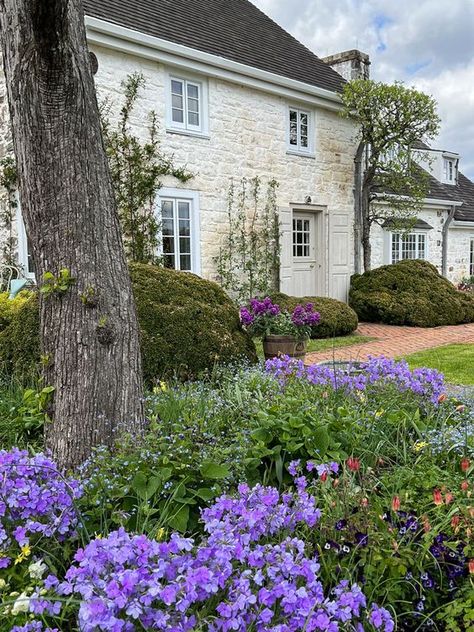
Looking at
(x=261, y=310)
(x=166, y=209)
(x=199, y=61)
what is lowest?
(x=261, y=310)

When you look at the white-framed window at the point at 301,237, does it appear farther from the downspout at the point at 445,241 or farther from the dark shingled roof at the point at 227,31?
→ the downspout at the point at 445,241

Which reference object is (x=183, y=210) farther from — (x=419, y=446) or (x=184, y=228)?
(x=419, y=446)

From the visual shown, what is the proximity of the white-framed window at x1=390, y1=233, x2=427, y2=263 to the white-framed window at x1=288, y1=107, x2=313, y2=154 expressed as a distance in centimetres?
459

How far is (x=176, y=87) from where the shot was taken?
10242mm

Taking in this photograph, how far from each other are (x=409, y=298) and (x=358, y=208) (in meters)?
2.99

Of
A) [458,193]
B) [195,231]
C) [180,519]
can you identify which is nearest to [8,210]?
[195,231]

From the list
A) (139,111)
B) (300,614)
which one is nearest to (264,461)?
(300,614)

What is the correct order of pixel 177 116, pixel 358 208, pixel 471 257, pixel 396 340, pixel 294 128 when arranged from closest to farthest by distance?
pixel 396 340
pixel 177 116
pixel 294 128
pixel 358 208
pixel 471 257

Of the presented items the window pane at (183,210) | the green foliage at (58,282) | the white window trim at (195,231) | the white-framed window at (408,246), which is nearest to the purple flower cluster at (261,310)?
the white window trim at (195,231)

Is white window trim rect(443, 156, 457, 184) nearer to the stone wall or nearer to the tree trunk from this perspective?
the stone wall

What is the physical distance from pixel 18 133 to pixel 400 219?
12496 mm

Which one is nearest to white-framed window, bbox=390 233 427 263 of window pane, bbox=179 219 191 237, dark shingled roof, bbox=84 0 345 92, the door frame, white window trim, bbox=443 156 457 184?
the door frame

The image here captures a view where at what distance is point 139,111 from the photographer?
9.60 meters

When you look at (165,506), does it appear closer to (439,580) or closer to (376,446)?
(439,580)
